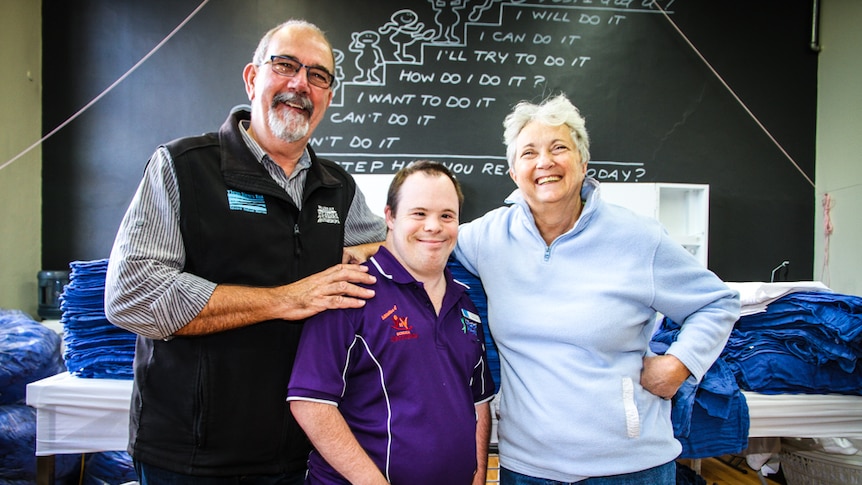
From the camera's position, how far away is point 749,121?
362 centimetres

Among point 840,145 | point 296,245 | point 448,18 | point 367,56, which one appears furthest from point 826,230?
point 296,245


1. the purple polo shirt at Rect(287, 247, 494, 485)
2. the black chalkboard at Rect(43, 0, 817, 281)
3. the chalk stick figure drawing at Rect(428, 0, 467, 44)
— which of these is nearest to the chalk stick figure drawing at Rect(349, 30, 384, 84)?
the black chalkboard at Rect(43, 0, 817, 281)

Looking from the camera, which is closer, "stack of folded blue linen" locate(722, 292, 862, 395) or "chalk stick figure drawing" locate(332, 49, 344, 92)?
"stack of folded blue linen" locate(722, 292, 862, 395)

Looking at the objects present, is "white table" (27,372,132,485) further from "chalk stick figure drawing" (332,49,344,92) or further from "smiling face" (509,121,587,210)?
"chalk stick figure drawing" (332,49,344,92)

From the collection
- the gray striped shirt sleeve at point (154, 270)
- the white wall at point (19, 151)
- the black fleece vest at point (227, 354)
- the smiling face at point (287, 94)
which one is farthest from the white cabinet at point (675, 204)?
the white wall at point (19, 151)

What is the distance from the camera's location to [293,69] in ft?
4.01

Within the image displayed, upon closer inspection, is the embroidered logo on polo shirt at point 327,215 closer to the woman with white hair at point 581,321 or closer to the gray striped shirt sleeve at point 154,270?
the gray striped shirt sleeve at point 154,270

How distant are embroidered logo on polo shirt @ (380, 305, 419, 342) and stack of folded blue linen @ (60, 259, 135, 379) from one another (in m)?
0.85

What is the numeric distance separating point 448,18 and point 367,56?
2.12 ft

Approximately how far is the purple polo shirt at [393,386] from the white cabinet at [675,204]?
2.45m

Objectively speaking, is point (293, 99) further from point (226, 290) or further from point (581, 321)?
point (581, 321)

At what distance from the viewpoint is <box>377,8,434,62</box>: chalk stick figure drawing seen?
353 cm

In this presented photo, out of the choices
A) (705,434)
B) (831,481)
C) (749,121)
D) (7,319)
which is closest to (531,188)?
(705,434)

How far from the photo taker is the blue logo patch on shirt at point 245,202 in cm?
113
